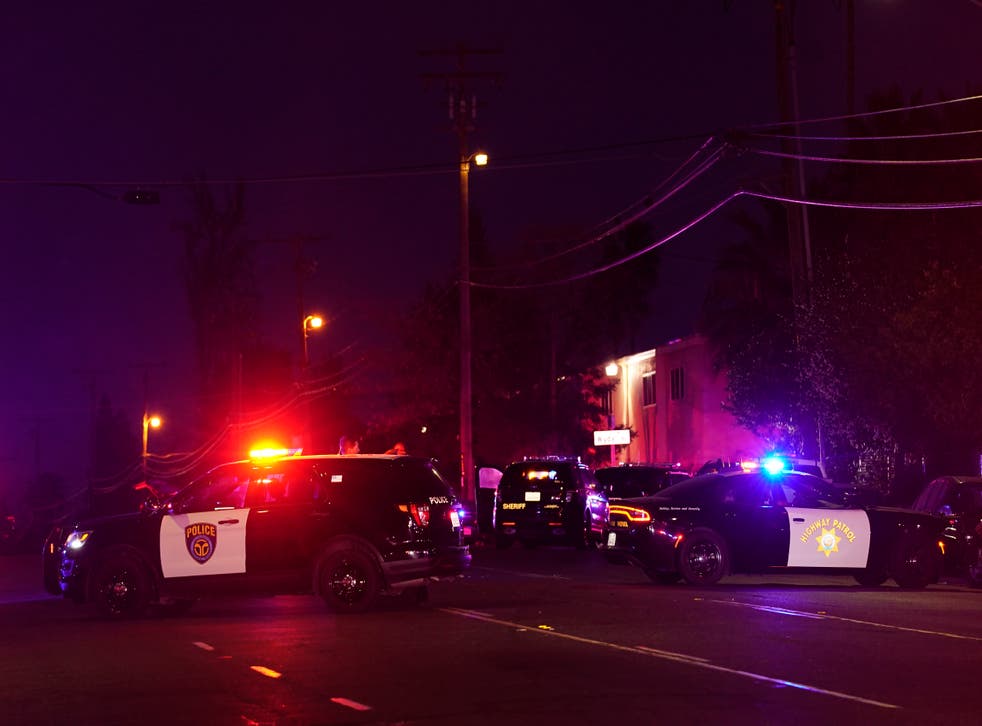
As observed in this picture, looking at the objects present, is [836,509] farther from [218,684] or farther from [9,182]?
[9,182]

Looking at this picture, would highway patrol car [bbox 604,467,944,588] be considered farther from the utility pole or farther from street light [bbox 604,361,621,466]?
street light [bbox 604,361,621,466]

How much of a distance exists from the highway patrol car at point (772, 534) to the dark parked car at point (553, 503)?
33.2 ft

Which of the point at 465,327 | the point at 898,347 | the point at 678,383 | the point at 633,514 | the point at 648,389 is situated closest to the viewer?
the point at 633,514

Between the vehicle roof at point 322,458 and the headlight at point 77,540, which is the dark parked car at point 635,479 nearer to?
the vehicle roof at point 322,458

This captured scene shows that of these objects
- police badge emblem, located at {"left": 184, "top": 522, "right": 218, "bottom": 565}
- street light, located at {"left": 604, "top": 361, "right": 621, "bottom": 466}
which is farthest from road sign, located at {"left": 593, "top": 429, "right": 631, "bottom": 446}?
police badge emblem, located at {"left": 184, "top": 522, "right": 218, "bottom": 565}

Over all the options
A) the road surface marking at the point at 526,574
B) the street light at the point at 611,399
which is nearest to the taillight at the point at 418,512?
the road surface marking at the point at 526,574

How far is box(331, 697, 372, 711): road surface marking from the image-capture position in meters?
Result: 10.7

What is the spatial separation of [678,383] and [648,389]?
4.09m

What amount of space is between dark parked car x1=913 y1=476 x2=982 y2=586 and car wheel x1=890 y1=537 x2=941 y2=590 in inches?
14.7

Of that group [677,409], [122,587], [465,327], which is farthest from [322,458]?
[677,409]

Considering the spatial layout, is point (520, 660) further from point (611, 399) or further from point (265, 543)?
point (611, 399)

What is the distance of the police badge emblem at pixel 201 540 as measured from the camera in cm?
1847

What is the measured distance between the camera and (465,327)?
4409 centimetres

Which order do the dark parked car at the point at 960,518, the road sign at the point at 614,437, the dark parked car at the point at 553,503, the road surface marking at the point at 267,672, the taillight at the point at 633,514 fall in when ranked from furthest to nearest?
the road sign at the point at 614,437
the dark parked car at the point at 553,503
the dark parked car at the point at 960,518
the taillight at the point at 633,514
the road surface marking at the point at 267,672
